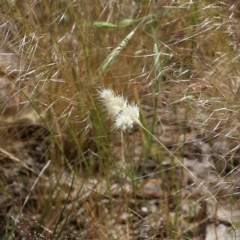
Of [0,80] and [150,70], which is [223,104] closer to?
[150,70]

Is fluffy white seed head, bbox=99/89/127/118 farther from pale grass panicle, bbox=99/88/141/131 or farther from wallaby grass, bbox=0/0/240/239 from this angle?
wallaby grass, bbox=0/0/240/239

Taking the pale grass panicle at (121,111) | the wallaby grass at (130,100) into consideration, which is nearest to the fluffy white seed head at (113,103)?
the pale grass panicle at (121,111)

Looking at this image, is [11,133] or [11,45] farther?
[11,133]

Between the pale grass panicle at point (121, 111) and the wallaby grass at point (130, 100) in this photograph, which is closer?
the pale grass panicle at point (121, 111)

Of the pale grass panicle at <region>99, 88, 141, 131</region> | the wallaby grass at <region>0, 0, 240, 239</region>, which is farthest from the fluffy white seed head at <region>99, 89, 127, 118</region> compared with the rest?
the wallaby grass at <region>0, 0, 240, 239</region>

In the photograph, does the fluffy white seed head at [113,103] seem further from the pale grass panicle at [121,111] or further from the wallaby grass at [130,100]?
the wallaby grass at [130,100]

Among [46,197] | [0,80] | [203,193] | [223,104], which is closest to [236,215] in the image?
[203,193]

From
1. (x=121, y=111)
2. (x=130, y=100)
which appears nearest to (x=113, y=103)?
(x=121, y=111)

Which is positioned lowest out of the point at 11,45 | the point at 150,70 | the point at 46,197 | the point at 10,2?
the point at 46,197
